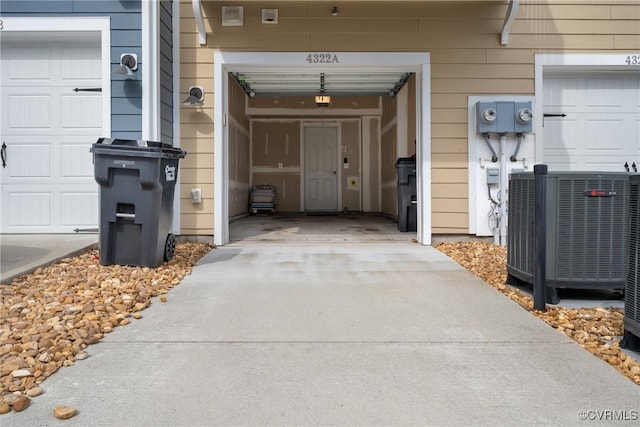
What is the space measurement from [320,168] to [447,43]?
20.6ft

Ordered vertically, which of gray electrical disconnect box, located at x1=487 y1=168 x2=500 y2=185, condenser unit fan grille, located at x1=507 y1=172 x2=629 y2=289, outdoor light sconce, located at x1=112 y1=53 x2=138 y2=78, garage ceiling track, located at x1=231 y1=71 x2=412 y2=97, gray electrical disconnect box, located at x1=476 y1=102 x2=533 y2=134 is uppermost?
garage ceiling track, located at x1=231 y1=71 x2=412 y2=97

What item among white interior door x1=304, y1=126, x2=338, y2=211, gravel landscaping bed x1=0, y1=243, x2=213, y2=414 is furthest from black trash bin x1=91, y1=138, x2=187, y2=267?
white interior door x1=304, y1=126, x2=338, y2=211

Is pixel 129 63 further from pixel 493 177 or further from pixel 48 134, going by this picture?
pixel 493 177

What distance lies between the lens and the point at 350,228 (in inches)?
292

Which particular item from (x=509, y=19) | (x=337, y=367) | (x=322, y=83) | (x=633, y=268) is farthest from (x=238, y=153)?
(x=633, y=268)

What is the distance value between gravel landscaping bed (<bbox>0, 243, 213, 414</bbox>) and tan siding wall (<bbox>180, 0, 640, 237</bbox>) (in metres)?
1.82

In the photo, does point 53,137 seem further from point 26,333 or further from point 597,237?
point 597,237

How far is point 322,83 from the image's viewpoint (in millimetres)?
7715

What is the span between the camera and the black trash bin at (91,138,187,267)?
3723 mm

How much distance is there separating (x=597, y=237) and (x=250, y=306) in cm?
235

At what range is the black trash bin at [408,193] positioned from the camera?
262 inches

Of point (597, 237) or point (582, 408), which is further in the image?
point (597, 237)

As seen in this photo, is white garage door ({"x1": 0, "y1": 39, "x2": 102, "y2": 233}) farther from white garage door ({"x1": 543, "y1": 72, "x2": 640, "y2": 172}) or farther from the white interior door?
the white interior door

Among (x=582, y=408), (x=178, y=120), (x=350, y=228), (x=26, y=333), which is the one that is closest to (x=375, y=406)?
(x=582, y=408)
